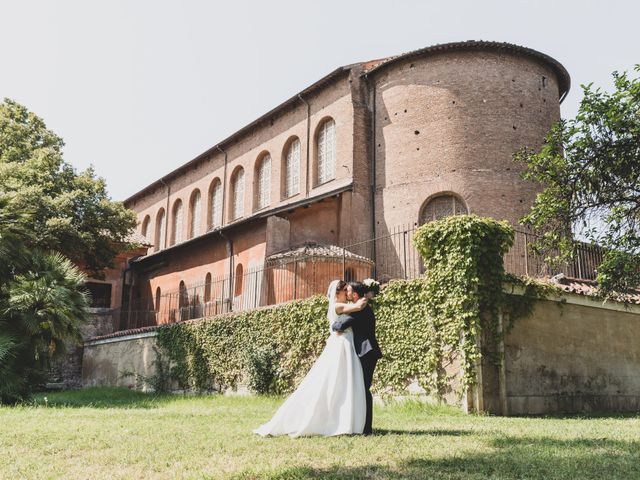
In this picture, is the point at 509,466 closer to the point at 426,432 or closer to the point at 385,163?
the point at 426,432

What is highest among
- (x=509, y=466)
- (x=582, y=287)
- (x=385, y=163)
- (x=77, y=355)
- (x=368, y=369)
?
(x=385, y=163)

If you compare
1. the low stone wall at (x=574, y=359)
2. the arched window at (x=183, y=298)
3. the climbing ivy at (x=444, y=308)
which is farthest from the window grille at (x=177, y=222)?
the low stone wall at (x=574, y=359)

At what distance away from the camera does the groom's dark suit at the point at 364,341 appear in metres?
6.95

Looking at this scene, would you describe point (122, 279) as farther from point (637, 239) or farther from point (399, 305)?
point (637, 239)

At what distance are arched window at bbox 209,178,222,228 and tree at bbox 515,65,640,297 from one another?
949 inches

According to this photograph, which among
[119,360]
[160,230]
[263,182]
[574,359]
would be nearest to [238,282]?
[119,360]

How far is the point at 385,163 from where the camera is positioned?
23.8 metres

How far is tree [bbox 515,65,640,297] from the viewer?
10523mm

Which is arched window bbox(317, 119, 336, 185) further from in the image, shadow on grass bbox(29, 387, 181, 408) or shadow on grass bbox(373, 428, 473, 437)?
shadow on grass bbox(373, 428, 473, 437)

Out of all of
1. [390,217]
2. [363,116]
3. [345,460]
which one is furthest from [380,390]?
[363,116]

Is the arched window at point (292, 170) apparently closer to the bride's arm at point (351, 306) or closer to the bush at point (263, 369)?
the bush at point (263, 369)

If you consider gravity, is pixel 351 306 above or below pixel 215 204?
below

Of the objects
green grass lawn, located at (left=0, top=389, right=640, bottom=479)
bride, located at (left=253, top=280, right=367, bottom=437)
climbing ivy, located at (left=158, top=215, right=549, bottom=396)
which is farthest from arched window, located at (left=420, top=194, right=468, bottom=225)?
bride, located at (left=253, top=280, right=367, bottom=437)

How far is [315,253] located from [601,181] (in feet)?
33.8
